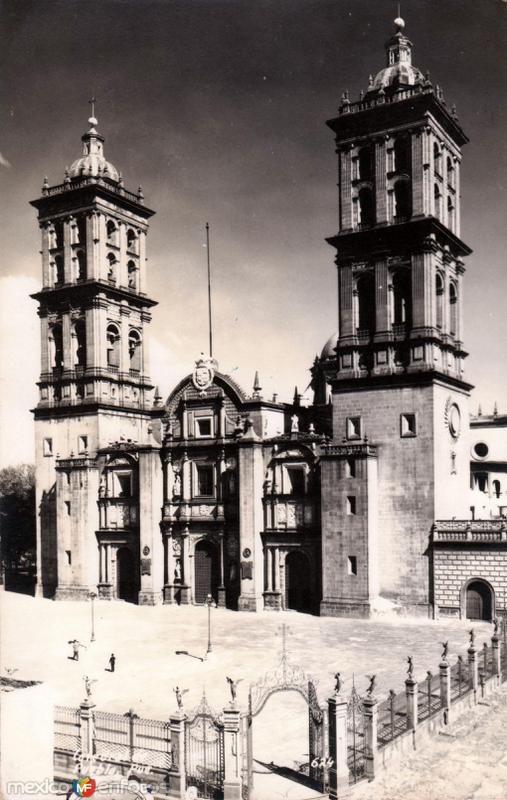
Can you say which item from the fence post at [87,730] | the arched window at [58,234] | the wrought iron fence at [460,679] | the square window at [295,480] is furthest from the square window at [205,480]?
the fence post at [87,730]

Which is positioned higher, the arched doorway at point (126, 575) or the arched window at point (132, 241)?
the arched window at point (132, 241)

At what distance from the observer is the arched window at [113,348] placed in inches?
2494

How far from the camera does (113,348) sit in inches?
2500

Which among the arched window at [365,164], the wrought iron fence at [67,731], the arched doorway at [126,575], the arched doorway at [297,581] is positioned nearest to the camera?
the wrought iron fence at [67,731]

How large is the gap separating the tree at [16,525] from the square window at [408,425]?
129 ft

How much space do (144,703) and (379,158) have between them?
3541 centimetres

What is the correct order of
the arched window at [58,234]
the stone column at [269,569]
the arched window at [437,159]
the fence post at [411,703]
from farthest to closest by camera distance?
the arched window at [58,234], the stone column at [269,569], the arched window at [437,159], the fence post at [411,703]

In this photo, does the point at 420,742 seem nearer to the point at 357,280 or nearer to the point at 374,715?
the point at 374,715

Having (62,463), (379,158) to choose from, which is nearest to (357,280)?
(379,158)

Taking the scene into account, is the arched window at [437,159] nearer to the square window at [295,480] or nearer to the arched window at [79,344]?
the square window at [295,480]

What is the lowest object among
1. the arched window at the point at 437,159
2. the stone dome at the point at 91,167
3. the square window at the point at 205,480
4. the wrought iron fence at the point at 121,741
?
the wrought iron fence at the point at 121,741

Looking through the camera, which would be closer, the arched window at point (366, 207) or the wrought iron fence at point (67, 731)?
the wrought iron fence at point (67, 731)

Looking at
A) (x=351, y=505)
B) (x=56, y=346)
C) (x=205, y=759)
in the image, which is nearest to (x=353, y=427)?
(x=351, y=505)

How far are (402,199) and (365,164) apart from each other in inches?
142
